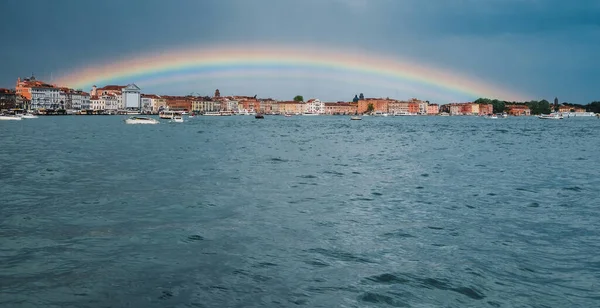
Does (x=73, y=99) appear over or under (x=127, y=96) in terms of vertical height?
under

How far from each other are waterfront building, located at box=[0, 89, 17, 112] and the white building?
46187mm

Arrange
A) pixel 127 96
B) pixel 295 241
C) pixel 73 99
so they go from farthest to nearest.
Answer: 1. pixel 127 96
2. pixel 73 99
3. pixel 295 241

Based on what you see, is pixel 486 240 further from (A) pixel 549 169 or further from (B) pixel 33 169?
(B) pixel 33 169

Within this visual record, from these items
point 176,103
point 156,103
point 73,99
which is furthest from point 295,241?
point 176,103

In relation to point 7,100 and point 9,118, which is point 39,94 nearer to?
point 7,100

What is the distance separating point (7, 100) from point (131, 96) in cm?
5104

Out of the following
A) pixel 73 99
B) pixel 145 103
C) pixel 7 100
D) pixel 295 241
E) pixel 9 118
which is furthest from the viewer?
pixel 145 103

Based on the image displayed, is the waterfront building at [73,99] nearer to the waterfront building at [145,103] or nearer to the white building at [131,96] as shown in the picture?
the white building at [131,96]

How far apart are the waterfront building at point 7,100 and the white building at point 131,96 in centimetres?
4619

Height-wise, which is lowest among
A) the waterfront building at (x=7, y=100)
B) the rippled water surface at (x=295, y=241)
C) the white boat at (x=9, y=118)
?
the rippled water surface at (x=295, y=241)

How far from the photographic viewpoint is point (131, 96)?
179 metres

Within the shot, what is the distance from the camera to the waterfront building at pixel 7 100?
422 ft

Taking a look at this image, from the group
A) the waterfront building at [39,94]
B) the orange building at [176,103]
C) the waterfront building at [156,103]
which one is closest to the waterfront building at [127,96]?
the waterfront building at [156,103]

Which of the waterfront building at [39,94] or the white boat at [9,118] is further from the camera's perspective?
the waterfront building at [39,94]
